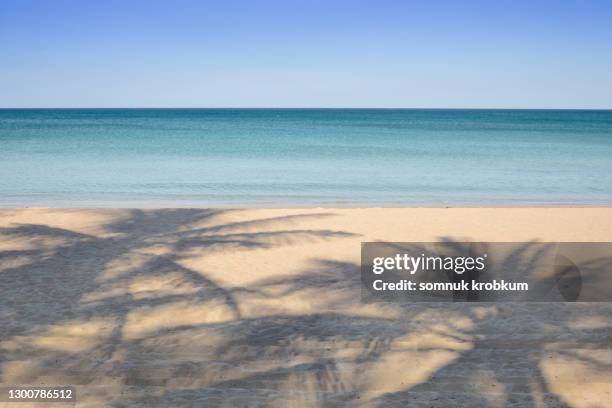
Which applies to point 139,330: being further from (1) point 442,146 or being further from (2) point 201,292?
(1) point 442,146

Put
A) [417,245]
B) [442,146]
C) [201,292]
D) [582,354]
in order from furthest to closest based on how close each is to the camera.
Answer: [442,146], [417,245], [201,292], [582,354]

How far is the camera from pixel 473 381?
4.86 metres

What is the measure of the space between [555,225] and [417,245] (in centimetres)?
384

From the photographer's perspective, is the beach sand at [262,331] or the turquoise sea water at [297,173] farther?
the turquoise sea water at [297,173]

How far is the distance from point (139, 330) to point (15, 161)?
25.3 metres

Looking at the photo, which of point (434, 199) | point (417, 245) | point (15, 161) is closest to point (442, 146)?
point (434, 199)

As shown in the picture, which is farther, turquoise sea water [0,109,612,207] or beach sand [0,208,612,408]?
turquoise sea water [0,109,612,207]

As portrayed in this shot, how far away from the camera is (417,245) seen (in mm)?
10055

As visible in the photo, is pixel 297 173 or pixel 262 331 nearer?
pixel 262 331

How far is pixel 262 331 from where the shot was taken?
20.1ft

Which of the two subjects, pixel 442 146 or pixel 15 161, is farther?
pixel 442 146

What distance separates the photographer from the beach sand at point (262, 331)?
186 inches

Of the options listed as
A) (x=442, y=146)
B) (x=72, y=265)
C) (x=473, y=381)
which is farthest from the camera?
(x=442, y=146)

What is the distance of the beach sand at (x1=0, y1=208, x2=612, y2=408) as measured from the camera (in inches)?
186
